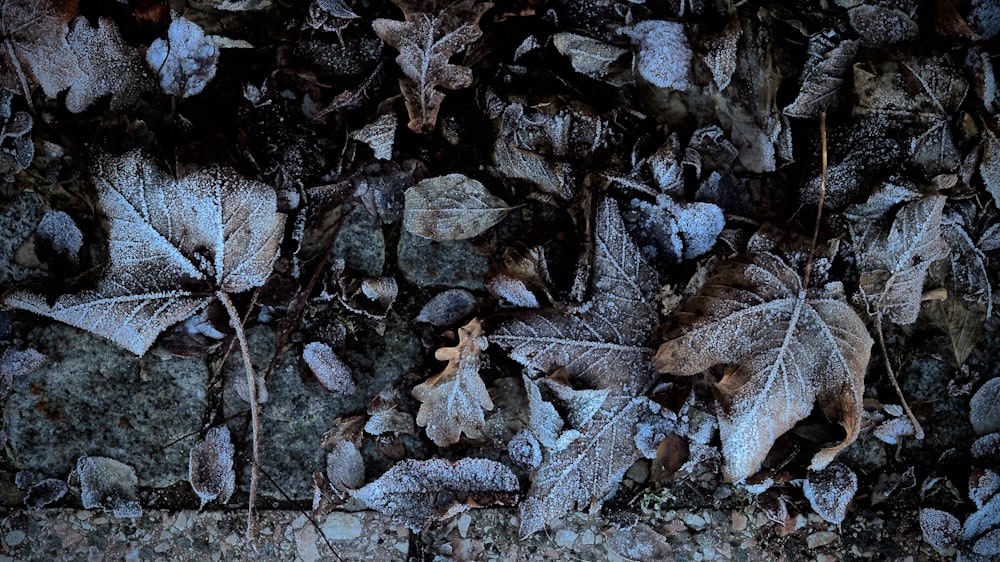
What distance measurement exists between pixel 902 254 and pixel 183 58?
1753 millimetres

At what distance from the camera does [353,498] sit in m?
1.88

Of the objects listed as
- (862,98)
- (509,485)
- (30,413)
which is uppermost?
(862,98)

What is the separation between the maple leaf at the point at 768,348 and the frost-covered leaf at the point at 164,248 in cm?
98

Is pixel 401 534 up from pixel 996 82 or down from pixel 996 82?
down

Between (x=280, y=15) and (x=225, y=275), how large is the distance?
63 centimetres

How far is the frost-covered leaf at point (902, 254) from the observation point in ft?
5.71

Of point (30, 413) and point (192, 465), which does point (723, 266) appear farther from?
point (30, 413)

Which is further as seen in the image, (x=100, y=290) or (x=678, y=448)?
(x=678, y=448)

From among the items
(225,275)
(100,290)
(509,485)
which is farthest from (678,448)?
(100,290)

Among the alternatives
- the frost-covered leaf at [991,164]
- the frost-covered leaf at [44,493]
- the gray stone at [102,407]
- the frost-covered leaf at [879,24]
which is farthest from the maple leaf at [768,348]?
the frost-covered leaf at [44,493]

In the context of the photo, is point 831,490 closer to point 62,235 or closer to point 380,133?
point 380,133

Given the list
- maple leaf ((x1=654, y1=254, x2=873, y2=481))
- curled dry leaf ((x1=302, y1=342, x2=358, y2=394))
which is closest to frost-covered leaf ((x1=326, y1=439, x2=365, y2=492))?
curled dry leaf ((x1=302, y1=342, x2=358, y2=394))

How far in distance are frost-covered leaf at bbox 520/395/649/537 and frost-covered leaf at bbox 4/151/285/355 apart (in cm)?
83

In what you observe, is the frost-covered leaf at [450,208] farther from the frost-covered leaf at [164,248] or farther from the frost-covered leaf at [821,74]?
the frost-covered leaf at [821,74]
